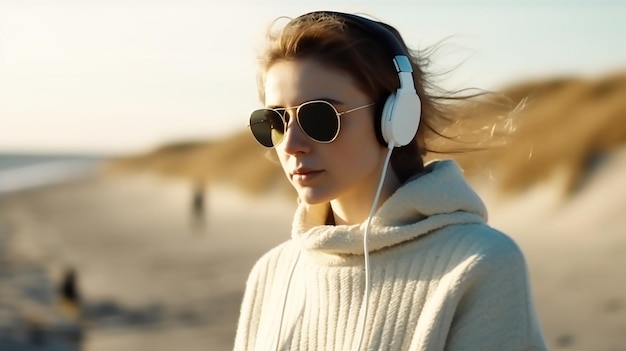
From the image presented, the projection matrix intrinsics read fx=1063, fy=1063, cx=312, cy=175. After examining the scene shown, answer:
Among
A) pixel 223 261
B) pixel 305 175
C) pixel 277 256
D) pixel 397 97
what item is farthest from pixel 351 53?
pixel 223 261

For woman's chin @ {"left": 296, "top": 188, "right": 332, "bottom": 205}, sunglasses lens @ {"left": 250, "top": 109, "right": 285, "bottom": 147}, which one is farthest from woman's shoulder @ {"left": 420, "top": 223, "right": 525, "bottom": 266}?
sunglasses lens @ {"left": 250, "top": 109, "right": 285, "bottom": 147}

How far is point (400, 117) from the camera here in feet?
7.11

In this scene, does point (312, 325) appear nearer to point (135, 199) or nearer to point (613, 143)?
point (613, 143)

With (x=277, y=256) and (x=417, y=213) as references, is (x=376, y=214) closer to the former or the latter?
(x=417, y=213)

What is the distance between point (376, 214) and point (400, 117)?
0.21 m

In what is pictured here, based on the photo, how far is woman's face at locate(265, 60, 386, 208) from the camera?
7.22 feet

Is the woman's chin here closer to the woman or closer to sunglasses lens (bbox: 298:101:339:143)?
the woman

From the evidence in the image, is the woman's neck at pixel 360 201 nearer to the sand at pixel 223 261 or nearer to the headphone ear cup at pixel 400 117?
the headphone ear cup at pixel 400 117

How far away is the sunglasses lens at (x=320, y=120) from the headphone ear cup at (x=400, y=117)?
0.10 meters

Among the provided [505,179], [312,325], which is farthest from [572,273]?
[312,325]

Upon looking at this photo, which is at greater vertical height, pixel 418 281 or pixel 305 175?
pixel 305 175

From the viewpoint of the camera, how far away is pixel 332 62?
2176mm

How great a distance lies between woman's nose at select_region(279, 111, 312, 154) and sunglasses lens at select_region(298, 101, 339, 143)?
0.11 feet

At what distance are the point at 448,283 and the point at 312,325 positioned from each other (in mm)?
378
